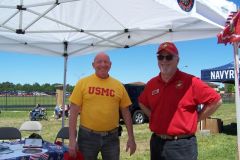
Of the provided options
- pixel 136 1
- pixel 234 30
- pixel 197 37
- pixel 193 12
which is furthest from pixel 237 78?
pixel 197 37

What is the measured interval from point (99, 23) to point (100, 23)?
0.09ft

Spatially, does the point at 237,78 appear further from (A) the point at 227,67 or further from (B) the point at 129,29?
(A) the point at 227,67

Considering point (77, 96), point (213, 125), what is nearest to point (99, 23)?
point (77, 96)

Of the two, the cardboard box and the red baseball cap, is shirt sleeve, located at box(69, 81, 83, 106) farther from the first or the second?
the cardboard box

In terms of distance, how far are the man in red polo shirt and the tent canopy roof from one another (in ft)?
2.44

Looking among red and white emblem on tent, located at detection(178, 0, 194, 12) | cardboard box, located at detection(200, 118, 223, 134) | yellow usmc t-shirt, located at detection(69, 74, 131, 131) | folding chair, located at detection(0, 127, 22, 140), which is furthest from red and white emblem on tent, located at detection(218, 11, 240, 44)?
cardboard box, located at detection(200, 118, 223, 134)

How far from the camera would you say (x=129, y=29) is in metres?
6.48

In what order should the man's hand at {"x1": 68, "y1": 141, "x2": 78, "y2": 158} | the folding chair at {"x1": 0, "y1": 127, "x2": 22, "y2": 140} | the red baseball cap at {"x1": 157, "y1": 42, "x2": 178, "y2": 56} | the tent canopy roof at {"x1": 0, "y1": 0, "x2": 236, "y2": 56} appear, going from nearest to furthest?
the red baseball cap at {"x1": 157, "y1": 42, "x2": 178, "y2": 56}, the man's hand at {"x1": 68, "y1": 141, "x2": 78, "y2": 158}, the tent canopy roof at {"x1": 0, "y1": 0, "x2": 236, "y2": 56}, the folding chair at {"x1": 0, "y1": 127, "x2": 22, "y2": 140}

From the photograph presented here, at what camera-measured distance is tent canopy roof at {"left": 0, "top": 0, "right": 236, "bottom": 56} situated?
475cm

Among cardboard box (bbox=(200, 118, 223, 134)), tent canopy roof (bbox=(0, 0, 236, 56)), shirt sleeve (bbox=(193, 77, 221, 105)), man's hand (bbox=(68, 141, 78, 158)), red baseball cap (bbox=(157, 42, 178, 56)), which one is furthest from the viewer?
cardboard box (bbox=(200, 118, 223, 134))

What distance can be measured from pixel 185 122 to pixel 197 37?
304 cm

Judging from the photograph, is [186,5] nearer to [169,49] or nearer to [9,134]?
[169,49]

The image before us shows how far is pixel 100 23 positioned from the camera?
21.2 ft

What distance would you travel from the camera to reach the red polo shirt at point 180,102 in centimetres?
343
